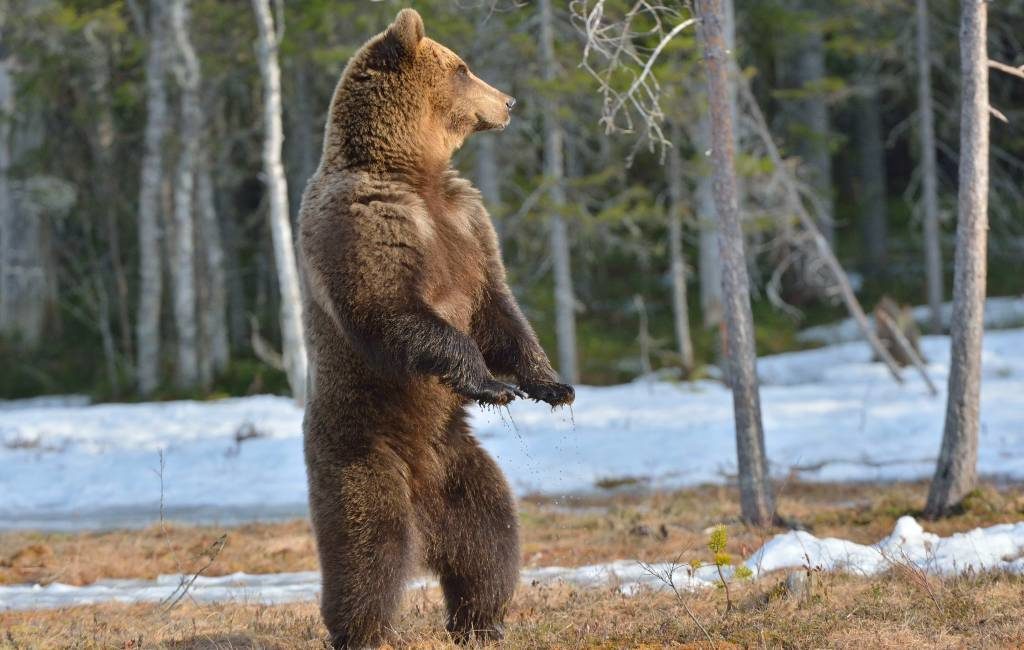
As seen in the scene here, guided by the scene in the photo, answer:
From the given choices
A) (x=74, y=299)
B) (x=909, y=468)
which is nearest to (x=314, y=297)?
(x=909, y=468)

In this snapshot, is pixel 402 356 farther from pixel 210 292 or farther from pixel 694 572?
pixel 210 292

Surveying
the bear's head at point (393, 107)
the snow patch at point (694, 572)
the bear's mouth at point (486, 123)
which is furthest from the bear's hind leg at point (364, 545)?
the snow patch at point (694, 572)

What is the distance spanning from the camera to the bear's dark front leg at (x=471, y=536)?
17.5 ft

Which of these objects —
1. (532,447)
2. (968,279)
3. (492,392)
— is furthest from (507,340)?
(532,447)

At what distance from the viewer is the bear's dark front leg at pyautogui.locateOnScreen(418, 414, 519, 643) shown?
5344 millimetres

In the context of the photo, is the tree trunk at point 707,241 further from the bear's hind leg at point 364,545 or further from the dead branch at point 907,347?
the bear's hind leg at point 364,545

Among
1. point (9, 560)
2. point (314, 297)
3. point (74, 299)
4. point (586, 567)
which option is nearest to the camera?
point (314, 297)

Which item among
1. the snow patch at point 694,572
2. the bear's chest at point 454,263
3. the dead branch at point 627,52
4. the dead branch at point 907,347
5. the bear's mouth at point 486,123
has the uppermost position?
the dead branch at point 627,52

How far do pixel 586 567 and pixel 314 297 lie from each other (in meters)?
3.87

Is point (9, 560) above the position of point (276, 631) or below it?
below

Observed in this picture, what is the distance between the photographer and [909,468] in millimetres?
13242

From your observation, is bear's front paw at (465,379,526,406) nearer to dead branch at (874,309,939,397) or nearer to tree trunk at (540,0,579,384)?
dead branch at (874,309,939,397)

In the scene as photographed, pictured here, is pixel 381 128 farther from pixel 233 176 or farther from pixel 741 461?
pixel 233 176

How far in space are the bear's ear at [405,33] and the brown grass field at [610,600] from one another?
276 centimetres
